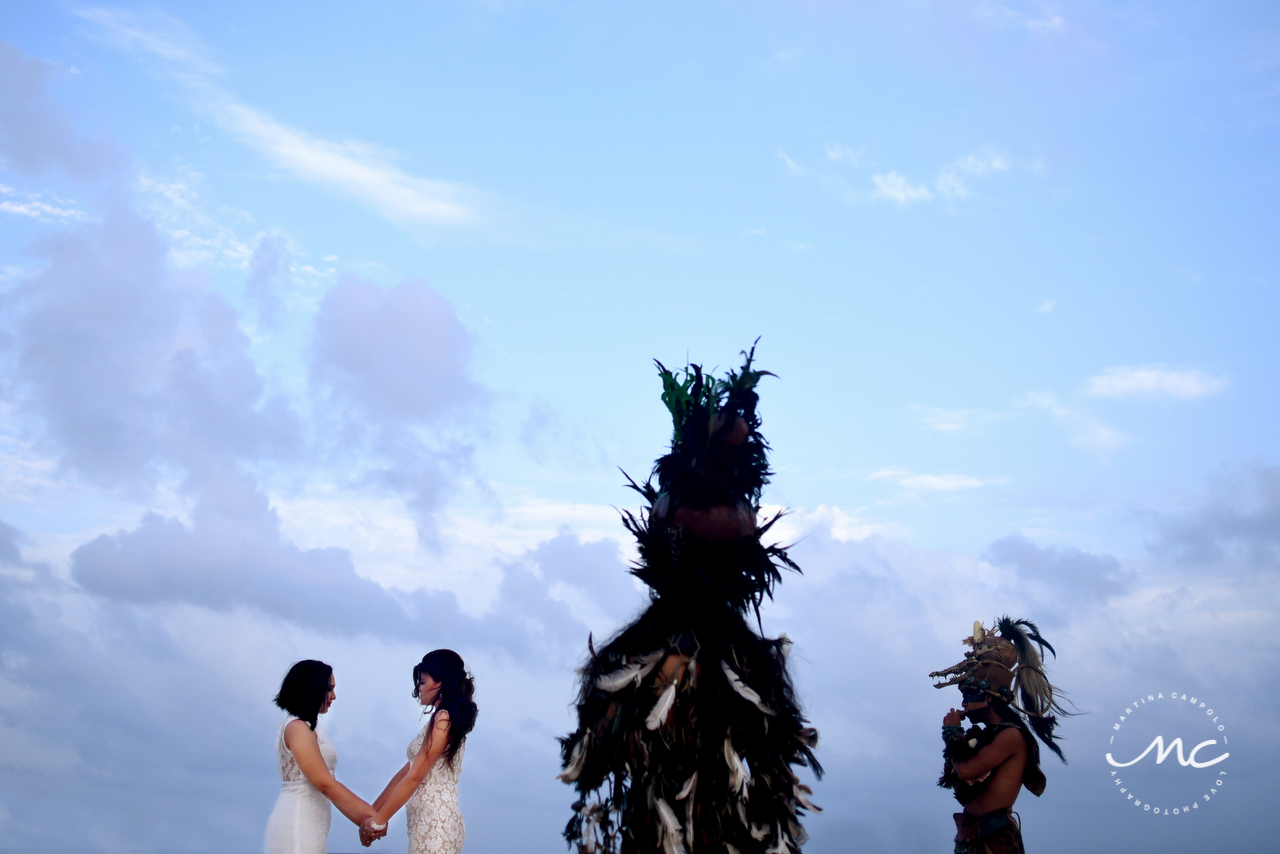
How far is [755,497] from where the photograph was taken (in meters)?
5.50

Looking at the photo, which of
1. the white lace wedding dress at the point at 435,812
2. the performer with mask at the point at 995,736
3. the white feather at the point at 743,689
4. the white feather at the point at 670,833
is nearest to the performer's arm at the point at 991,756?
the performer with mask at the point at 995,736

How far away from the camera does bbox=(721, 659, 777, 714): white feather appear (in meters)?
4.86

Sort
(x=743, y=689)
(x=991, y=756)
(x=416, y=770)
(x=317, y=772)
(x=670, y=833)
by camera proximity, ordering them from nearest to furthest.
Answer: (x=670, y=833) → (x=743, y=689) → (x=317, y=772) → (x=416, y=770) → (x=991, y=756)

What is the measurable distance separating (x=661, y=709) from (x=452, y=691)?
2080 millimetres

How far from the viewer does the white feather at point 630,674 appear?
4.89m

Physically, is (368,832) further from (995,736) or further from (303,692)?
(995,736)

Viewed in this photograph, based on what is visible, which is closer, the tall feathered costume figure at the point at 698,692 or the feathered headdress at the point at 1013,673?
the tall feathered costume figure at the point at 698,692

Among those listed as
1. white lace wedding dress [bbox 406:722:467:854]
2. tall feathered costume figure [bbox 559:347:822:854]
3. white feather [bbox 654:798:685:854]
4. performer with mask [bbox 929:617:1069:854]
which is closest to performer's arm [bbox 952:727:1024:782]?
performer with mask [bbox 929:617:1069:854]

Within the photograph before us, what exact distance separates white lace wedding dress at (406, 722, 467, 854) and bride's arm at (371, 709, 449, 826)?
0.21ft

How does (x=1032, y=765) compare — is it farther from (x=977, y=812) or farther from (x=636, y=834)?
(x=636, y=834)

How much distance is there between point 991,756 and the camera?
722 cm

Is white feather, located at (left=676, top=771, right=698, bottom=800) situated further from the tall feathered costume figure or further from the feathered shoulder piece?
the feathered shoulder piece

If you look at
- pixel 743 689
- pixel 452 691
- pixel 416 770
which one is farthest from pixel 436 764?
pixel 743 689

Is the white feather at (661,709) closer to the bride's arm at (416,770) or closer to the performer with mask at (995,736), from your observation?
the bride's arm at (416,770)
